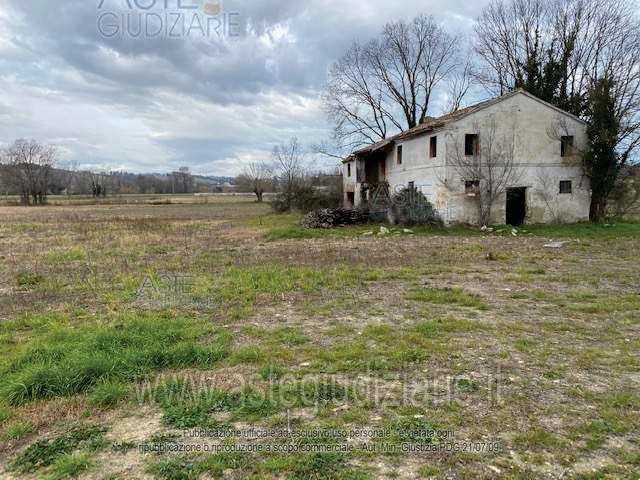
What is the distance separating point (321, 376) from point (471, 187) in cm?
1737

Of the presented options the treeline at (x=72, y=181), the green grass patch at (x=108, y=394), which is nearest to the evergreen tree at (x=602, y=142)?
the green grass patch at (x=108, y=394)

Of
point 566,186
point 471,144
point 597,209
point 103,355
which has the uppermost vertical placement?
point 471,144

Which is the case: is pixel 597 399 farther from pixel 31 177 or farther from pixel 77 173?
pixel 77 173

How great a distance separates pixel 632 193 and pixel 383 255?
1673 cm

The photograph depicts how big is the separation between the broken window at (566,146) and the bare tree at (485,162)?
266 centimetres

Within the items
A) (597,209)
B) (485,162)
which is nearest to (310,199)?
(485,162)

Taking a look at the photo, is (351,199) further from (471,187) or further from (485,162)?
(485,162)

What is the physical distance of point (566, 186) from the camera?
20312mm

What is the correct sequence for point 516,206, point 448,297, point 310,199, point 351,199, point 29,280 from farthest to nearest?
point 310,199
point 351,199
point 516,206
point 29,280
point 448,297

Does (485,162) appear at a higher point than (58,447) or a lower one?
higher

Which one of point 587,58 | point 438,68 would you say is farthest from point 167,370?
point 438,68

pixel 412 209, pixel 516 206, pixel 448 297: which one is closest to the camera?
pixel 448 297

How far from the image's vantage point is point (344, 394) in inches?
159

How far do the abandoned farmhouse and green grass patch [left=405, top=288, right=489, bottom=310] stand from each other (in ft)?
40.0
